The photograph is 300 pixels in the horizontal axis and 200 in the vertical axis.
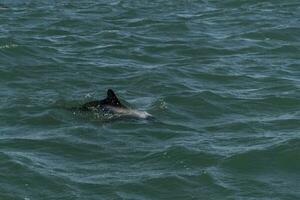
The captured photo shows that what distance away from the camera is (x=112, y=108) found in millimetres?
16703

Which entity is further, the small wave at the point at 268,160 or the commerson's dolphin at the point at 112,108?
the commerson's dolphin at the point at 112,108

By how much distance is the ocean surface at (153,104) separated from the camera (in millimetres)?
13195

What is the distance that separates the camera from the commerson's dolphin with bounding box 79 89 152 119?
1664 centimetres

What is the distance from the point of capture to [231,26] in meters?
27.6

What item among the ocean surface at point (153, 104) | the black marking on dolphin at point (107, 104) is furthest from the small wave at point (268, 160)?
the black marking on dolphin at point (107, 104)

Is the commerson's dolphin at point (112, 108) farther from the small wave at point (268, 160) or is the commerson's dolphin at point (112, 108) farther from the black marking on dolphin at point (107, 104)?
the small wave at point (268, 160)

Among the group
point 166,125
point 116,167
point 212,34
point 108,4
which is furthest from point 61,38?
point 116,167

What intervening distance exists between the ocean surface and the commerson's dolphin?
0.71ft

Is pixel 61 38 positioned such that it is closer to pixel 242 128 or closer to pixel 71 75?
pixel 71 75

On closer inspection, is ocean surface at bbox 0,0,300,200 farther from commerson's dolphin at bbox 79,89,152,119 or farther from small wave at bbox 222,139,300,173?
commerson's dolphin at bbox 79,89,152,119

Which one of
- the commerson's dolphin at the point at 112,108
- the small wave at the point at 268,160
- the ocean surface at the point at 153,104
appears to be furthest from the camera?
the commerson's dolphin at the point at 112,108

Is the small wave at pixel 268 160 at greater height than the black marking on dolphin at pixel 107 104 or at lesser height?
lesser

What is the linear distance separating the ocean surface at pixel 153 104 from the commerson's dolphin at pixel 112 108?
0.71 feet

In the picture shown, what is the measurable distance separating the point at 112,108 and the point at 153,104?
1.34 metres
